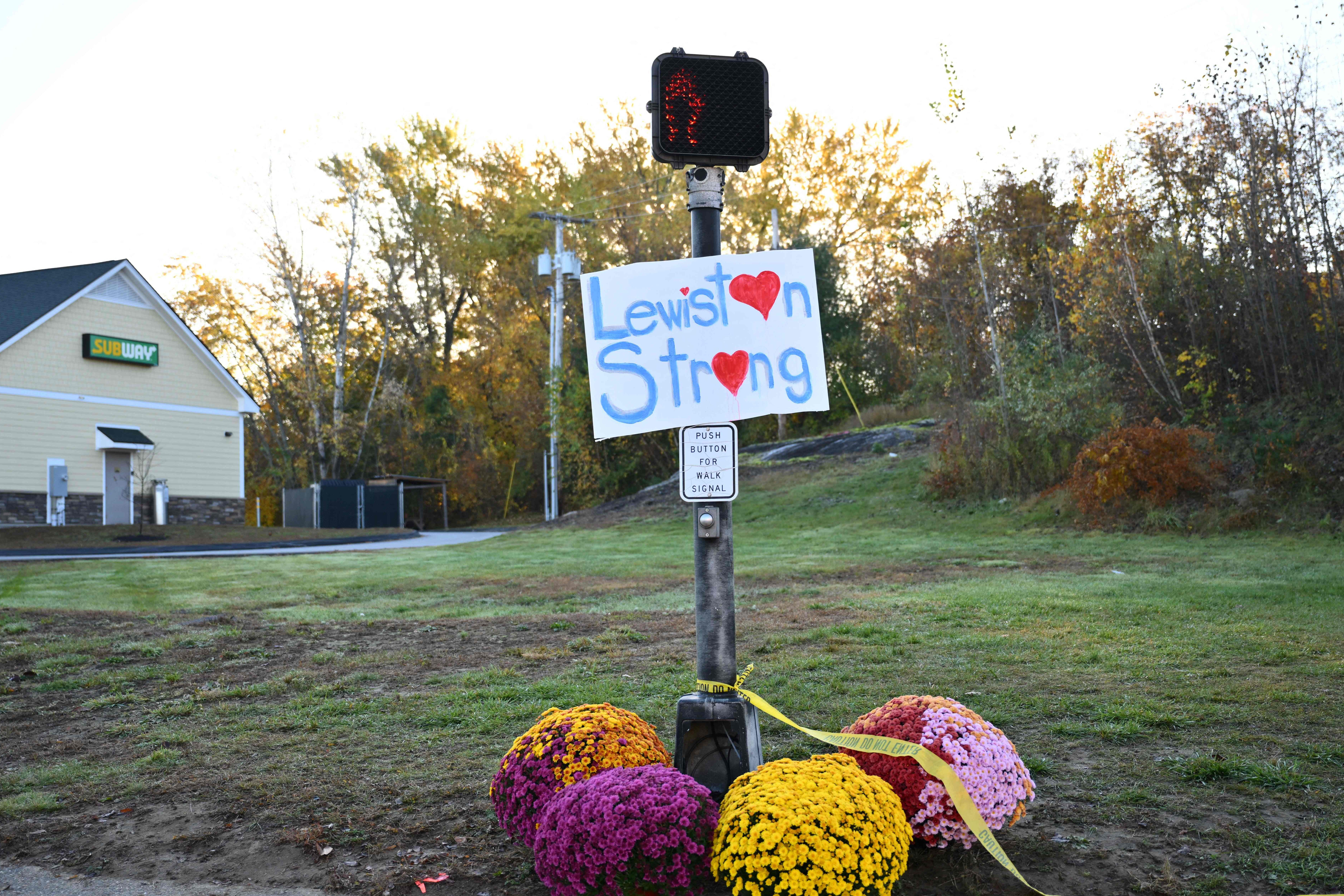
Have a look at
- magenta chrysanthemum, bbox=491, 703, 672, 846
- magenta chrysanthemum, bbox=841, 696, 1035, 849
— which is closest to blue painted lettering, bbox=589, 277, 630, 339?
magenta chrysanthemum, bbox=491, 703, 672, 846

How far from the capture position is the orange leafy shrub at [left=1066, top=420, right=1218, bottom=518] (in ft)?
50.7

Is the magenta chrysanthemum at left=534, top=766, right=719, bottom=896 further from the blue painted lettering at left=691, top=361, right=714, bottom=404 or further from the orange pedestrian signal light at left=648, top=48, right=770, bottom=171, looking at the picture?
the orange pedestrian signal light at left=648, top=48, right=770, bottom=171

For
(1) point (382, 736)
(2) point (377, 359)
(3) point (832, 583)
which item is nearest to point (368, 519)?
(2) point (377, 359)

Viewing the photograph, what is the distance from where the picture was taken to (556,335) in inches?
1243

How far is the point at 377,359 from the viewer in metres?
42.0

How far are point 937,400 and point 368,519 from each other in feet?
61.1

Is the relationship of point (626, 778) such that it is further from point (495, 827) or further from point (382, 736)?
point (382, 736)

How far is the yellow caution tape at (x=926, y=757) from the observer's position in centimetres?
303

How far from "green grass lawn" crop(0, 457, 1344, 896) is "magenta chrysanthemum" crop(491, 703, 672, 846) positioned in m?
0.19

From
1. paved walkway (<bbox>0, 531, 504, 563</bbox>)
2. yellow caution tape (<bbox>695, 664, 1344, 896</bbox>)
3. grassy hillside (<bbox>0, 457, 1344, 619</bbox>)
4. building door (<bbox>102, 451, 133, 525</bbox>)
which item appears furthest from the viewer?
building door (<bbox>102, 451, 133, 525</bbox>)

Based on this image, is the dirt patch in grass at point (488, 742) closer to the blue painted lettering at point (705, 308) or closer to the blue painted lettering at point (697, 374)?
the blue painted lettering at point (697, 374)

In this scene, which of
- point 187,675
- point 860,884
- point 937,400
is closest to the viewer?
point 860,884

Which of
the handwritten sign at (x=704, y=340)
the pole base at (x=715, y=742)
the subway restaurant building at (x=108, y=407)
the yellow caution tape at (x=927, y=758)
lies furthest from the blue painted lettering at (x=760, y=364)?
the subway restaurant building at (x=108, y=407)

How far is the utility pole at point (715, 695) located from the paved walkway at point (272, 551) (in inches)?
688
